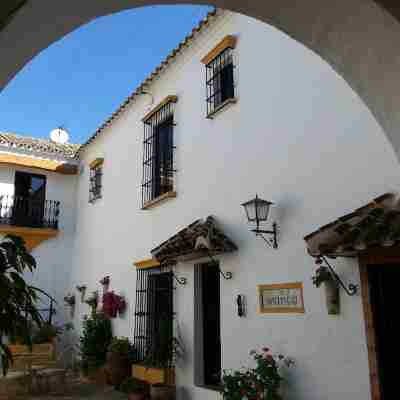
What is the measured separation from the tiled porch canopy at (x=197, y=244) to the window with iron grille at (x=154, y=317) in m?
0.96

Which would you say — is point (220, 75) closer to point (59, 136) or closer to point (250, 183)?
point (250, 183)

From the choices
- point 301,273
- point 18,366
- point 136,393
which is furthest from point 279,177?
point 18,366

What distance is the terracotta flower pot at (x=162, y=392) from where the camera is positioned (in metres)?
7.18

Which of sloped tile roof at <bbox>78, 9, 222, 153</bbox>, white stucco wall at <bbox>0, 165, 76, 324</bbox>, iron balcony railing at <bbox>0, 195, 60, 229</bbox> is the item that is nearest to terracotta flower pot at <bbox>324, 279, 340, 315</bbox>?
sloped tile roof at <bbox>78, 9, 222, 153</bbox>

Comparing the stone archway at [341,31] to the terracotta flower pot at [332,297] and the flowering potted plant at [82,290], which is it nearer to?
the terracotta flower pot at [332,297]

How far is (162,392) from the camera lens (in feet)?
23.6

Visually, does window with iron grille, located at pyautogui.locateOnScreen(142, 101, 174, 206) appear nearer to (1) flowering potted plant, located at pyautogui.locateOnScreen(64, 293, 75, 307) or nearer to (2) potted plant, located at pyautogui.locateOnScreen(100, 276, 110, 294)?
(2) potted plant, located at pyautogui.locateOnScreen(100, 276, 110, 294)

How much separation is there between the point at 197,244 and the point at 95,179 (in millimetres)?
7064

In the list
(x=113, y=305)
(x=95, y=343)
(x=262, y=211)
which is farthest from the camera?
Result: (x=95, y=343)

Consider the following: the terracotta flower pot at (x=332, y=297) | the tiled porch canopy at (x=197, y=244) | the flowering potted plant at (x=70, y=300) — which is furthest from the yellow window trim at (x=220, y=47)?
the flowering potted plant at (x=70, y=300)

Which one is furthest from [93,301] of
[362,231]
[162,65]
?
[362,231]

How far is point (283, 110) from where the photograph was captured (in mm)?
6078

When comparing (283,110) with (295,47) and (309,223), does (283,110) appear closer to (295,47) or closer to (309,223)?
(295,47)

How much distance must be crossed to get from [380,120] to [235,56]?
17.0ft
